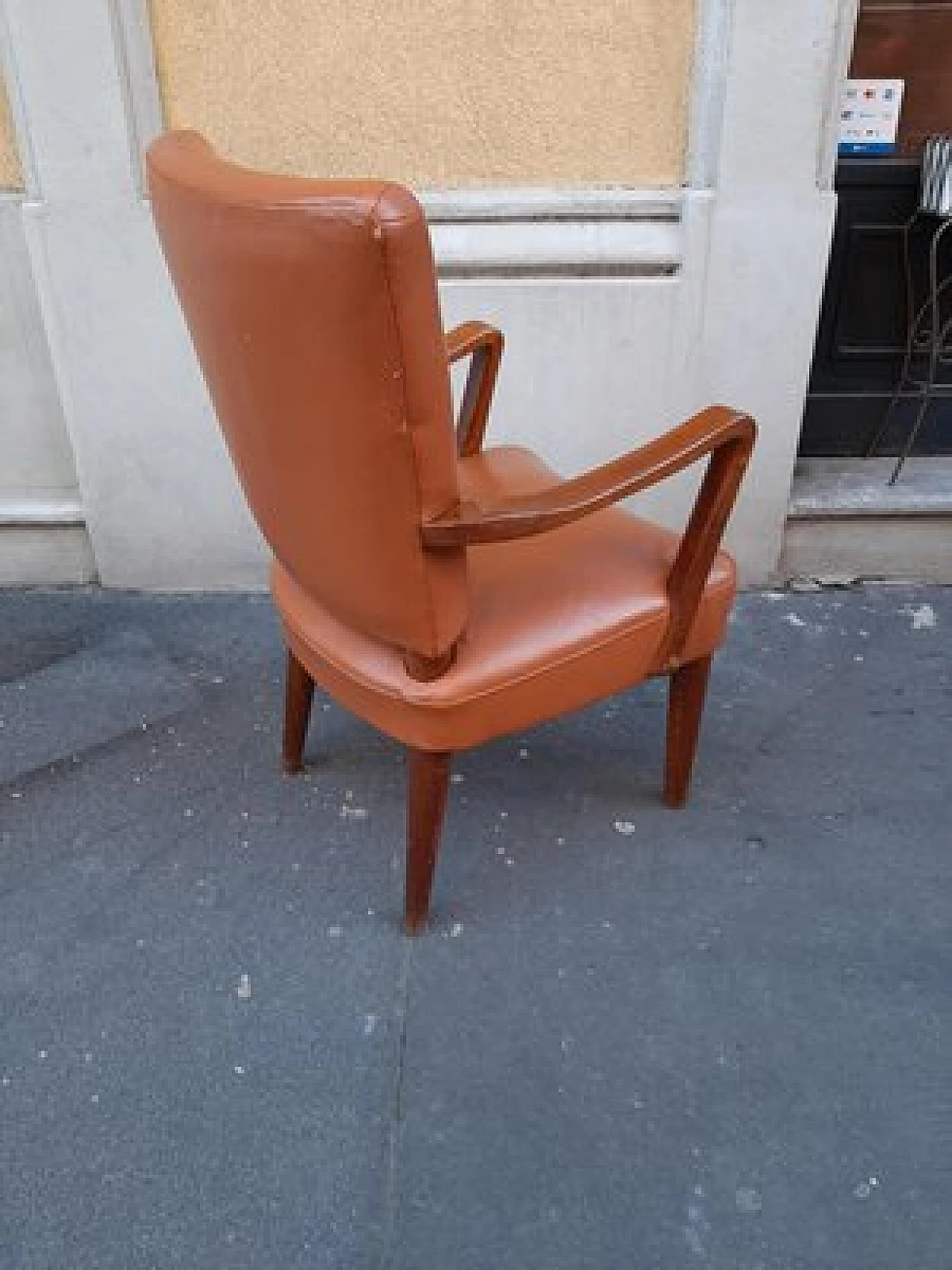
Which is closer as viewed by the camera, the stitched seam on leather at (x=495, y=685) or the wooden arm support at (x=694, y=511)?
the wooden arm support at (x=694, y=511)

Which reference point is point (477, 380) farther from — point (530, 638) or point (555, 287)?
point (530, 638)

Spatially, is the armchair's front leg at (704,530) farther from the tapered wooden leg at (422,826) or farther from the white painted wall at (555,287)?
the white painted wall at (555,287)

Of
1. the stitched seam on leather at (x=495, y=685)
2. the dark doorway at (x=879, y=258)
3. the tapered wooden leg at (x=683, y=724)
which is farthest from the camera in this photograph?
the dark doorway at (x=879, y=258)

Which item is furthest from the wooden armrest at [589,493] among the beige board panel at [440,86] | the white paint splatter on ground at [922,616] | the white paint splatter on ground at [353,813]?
the white paint splatter on ground at [922,616]

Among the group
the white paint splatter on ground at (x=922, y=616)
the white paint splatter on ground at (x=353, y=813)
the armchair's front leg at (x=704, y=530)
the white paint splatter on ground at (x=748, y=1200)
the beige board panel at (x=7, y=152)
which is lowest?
the white paint splatter on ground at (x=748, y=1200)

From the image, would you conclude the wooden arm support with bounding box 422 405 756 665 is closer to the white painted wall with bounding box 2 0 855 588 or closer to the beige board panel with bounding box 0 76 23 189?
the white painted wall with bounding box 2 0 855 588

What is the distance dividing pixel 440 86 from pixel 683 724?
4.90 feet

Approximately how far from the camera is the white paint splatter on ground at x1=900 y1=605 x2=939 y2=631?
264 cm

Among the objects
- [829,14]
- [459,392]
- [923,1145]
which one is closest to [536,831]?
[923,1145]

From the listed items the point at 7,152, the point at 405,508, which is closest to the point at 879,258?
the point at 405,508

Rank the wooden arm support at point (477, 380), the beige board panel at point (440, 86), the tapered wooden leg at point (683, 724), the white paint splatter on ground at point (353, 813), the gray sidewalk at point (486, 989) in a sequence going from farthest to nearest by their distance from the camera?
the beige board panel at point (440, 86) → the wooden arm support at point (477, 380) → the white paint splatter on ground at point (353, 813) → the tapered wooden leg at point (683, 724) → the gray sidewalk at point (486, 989)

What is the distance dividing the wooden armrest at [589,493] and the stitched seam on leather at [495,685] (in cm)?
22

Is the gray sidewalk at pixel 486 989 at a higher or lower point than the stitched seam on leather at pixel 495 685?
lower

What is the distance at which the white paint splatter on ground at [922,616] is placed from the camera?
264 cm
